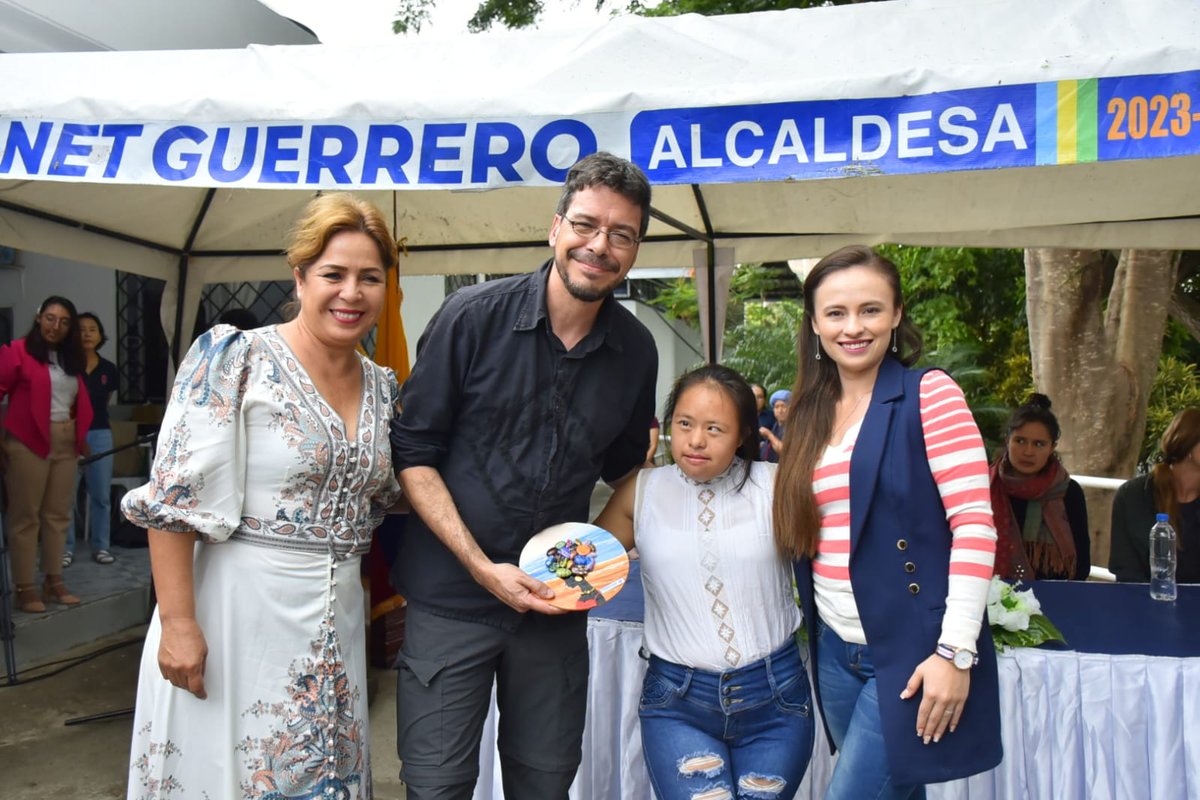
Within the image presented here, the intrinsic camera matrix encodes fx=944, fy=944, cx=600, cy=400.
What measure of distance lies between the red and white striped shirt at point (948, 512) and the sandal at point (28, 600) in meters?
4.89

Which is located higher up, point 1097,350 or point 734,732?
point 1097,350

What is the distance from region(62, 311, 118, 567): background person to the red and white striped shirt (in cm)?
531

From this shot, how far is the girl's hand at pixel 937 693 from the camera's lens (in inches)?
69.2

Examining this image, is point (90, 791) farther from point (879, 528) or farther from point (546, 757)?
point (879, 528)

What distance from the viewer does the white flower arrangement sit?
2633 millimetres

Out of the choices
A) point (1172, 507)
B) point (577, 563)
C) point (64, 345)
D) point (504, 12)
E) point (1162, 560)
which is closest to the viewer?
Result: point (577, 563)

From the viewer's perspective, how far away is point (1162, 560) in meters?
3.53

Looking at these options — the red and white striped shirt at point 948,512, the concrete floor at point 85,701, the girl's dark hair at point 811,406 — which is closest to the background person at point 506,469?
the girl's dark hair at point 811,406

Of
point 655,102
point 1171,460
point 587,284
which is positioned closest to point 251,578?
point 587,284

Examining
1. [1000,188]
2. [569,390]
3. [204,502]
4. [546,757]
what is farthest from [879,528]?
[1000,188]

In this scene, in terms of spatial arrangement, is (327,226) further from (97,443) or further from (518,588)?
(97,443)

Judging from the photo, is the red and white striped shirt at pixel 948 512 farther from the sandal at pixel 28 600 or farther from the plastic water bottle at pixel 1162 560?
the sandal at pixel 28 600

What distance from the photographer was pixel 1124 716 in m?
2.63

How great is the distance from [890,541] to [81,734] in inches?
152
